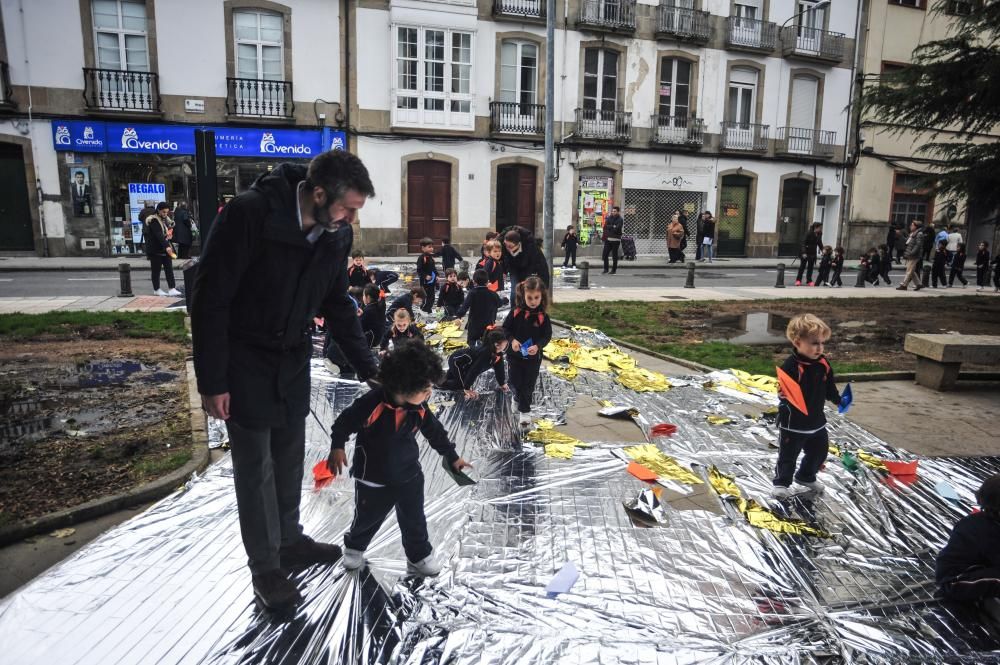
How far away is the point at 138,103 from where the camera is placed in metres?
20.6

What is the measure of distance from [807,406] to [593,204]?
21.9 metres

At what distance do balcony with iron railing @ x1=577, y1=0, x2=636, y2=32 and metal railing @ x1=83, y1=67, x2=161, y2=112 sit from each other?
48.2ft

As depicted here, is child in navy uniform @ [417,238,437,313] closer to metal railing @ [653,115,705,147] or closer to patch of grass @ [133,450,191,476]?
patch of grass @ [133,450,191,476]

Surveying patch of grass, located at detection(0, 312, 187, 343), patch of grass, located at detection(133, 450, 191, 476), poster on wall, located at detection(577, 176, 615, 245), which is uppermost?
poster on wall, located at detection(577, 176, 615, 245)

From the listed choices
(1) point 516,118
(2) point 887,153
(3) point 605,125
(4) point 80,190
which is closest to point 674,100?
(3) point 605,125

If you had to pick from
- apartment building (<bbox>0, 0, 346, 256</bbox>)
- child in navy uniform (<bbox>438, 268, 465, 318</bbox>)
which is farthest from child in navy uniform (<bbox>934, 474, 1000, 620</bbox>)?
apartment building (<bbox>0, 0, 346, 256</bbox>)

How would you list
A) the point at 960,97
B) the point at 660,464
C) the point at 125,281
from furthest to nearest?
the point at 125,281, the point at 960,97, the point at 660,464

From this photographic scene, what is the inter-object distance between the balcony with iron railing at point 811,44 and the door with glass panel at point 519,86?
1087cm

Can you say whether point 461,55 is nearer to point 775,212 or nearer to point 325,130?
point 325,130

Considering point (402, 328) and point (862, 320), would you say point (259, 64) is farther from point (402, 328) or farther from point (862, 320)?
point (862, 320)

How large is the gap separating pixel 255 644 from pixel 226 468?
2.01m

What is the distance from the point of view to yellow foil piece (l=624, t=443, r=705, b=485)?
182 inches

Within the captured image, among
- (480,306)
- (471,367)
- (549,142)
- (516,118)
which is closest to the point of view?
(471,367)

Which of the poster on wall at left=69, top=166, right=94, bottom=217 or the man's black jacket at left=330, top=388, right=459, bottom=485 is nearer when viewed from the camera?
the man's black jacket at left=330, top=388, right=459, bottom=485
